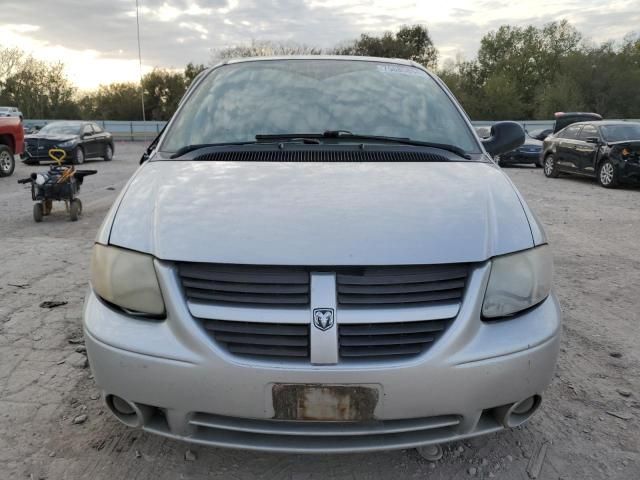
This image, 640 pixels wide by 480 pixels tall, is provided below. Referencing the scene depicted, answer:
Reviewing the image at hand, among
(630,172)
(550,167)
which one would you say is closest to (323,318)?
(630,172)

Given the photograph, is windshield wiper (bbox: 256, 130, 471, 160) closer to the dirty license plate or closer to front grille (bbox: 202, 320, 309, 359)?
front grille (bbox: 202, 320, 309, 359)

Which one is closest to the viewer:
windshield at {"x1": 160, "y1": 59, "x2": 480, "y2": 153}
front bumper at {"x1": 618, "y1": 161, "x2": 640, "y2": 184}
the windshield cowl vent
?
the windshield cowl vent

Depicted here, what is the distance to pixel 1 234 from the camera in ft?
21.5

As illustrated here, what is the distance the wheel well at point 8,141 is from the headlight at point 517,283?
14.2 m

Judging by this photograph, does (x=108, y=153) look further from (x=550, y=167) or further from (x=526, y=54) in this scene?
(x=526, y=54)

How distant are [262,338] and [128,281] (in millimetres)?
546

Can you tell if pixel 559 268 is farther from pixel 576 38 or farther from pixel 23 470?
pixel 576 38

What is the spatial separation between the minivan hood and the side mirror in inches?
34.3

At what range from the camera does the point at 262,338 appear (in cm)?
172

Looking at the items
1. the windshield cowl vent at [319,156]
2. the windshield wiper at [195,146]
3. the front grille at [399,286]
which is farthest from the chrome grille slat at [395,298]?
the windshield wiper at [195,146]

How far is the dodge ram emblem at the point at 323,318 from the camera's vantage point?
1687 mm

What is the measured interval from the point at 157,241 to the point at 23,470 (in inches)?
44.2

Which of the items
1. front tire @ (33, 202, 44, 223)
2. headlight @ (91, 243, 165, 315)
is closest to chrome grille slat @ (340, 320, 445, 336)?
headlight @ (91, 243, 165, 315)

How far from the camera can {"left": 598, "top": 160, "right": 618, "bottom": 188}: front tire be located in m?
11.6
